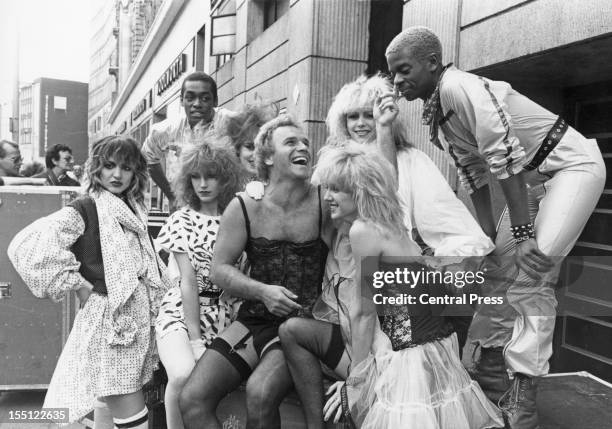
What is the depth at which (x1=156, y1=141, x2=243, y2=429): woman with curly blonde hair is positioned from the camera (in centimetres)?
276

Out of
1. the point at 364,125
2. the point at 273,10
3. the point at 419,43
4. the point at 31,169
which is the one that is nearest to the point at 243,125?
the point at 364,125

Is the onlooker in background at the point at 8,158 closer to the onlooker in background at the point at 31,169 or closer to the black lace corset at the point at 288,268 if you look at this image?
the onlooker in background at the point at 31,169

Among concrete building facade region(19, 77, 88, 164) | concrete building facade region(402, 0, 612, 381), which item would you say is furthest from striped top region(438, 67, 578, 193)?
concrete building facade region(19, 77, 88, 164)

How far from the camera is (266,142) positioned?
279cm

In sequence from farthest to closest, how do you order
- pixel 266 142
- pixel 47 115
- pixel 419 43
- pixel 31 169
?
pixel 47 115 → pixel 31 169 → pixel 266 142 → pixel 419 43

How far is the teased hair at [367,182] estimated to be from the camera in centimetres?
224

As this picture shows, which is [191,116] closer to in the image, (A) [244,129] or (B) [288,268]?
(A) [244,129]

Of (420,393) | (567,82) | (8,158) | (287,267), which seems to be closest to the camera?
(420,393)

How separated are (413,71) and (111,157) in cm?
163

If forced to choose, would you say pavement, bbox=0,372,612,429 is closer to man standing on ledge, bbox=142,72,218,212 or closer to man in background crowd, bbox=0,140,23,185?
man standing on ledge, bbox=142,72,218,212

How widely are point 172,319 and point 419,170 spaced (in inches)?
56.4

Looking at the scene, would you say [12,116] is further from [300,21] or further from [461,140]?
[461,140]

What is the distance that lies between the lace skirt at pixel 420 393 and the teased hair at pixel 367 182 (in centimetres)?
49

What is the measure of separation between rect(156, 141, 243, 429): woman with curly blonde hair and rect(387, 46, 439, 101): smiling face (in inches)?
42.9
